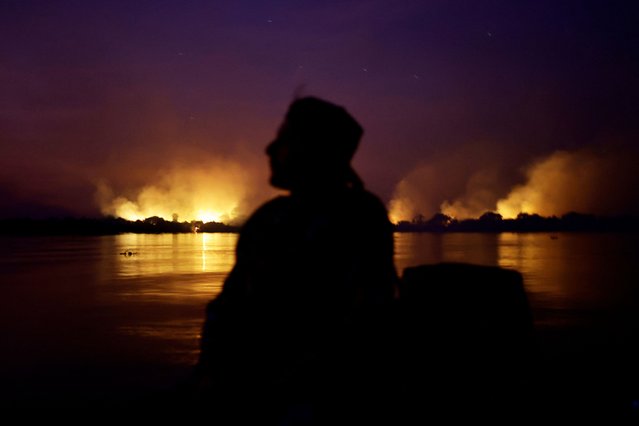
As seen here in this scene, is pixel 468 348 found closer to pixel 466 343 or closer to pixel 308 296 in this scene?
pixel 466 343

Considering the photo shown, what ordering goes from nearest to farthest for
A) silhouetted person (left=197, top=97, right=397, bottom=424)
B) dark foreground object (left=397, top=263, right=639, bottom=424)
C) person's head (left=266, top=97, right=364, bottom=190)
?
silhouetted person (left=197, top=97, right=397, bottom=424)
person's head (left=266, top=97, right=364, bottom=190)
dark foreground object (left=397, top=263, right=639, bottom=424)

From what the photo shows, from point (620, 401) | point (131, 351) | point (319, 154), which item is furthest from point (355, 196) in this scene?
point (131, 351)

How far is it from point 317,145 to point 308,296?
78cm

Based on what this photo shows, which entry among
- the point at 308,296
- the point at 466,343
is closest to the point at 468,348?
the point at 466,343

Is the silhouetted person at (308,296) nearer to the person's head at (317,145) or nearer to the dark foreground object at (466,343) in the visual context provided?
the person's head at (317,145)

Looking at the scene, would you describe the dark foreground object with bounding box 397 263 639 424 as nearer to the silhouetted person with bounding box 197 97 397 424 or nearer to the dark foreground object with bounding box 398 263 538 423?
the dark foreground object with bounding box 398 263 538 423

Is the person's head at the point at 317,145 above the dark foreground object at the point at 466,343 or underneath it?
above

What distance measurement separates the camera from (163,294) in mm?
38688

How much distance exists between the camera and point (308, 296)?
2.62 meters

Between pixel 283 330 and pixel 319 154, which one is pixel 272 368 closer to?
pixel 283 330

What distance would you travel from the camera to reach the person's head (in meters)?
2.81

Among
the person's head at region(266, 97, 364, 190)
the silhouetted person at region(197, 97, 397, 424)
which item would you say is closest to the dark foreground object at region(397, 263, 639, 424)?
the silhouetted person at region(197, 97, 397, 424)

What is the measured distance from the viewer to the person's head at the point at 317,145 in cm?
281

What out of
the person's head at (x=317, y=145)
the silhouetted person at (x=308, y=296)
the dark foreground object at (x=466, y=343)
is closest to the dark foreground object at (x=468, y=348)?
the dark foreground object at (x=466, y=343)
